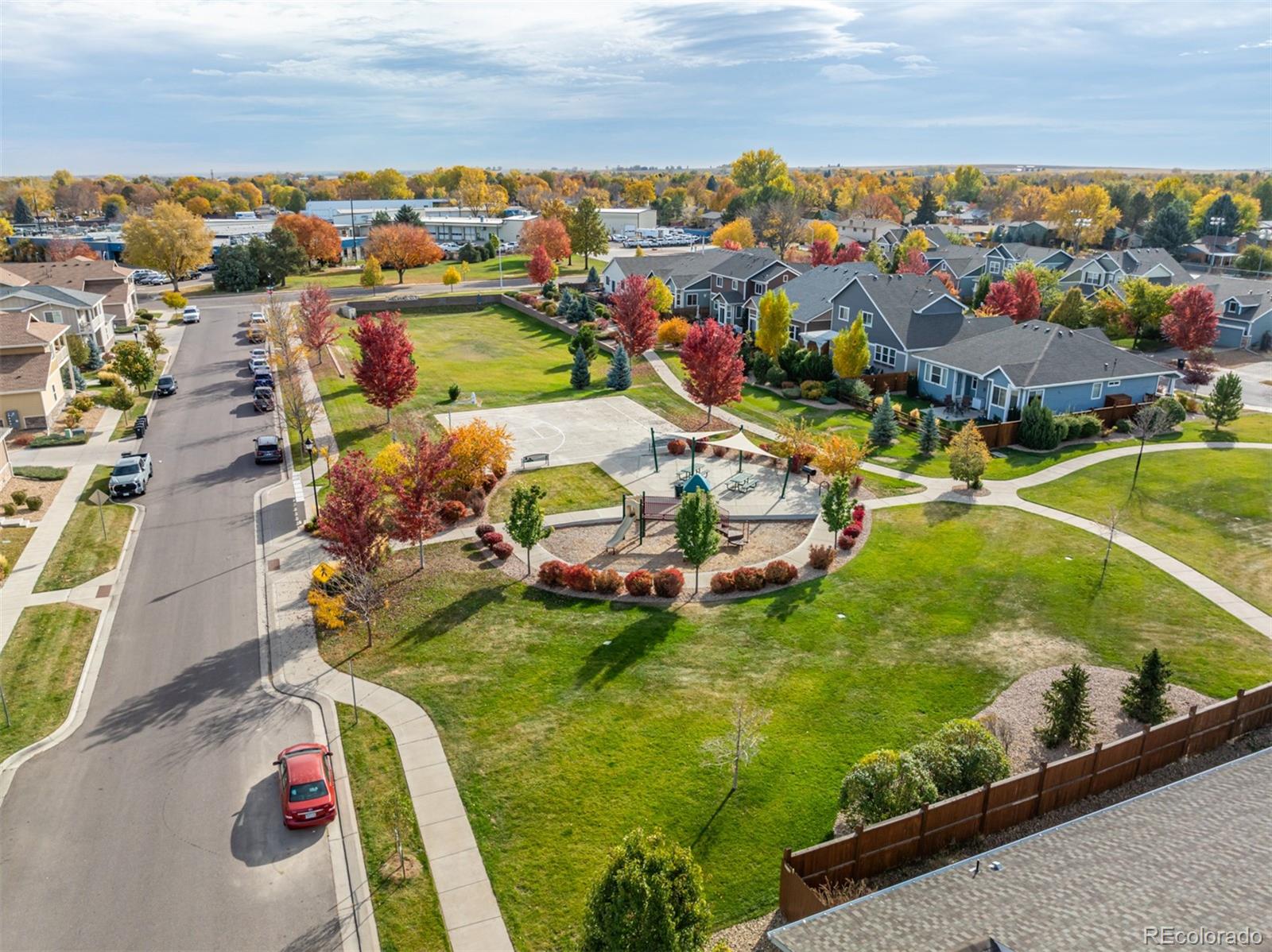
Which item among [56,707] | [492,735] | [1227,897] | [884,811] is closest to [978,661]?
[884,811]

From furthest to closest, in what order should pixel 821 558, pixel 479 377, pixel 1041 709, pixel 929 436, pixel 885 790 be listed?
pixel 479 377
pixel 929 436
pixel 821 558
pixel 1041 709
pixel 885 790

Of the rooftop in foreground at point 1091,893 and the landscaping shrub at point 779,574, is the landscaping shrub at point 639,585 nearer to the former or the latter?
the landscaping shrub at point 779,574

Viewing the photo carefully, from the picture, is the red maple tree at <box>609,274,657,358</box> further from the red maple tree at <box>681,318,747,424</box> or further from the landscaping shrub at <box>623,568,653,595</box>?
the landscaping shrub at <box>623,568,653,595</box>

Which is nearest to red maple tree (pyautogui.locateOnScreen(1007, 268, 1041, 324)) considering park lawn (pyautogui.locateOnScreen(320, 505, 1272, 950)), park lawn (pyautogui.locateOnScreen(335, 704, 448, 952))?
park lawn (pyautogui.locateOnScreen(320, 505, 1272, 950))

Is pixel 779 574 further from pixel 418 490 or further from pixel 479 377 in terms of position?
pixel 479 377

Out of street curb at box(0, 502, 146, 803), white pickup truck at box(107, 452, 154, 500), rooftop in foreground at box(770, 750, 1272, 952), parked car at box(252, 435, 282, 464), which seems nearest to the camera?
rooftop in foreground at box(770, 750, 1272, 952)

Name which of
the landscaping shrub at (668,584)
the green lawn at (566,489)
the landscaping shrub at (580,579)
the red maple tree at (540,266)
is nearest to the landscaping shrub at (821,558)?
the landscaping shrub at (668,584)

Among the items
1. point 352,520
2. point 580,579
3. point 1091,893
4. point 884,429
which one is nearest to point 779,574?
point 580,579
